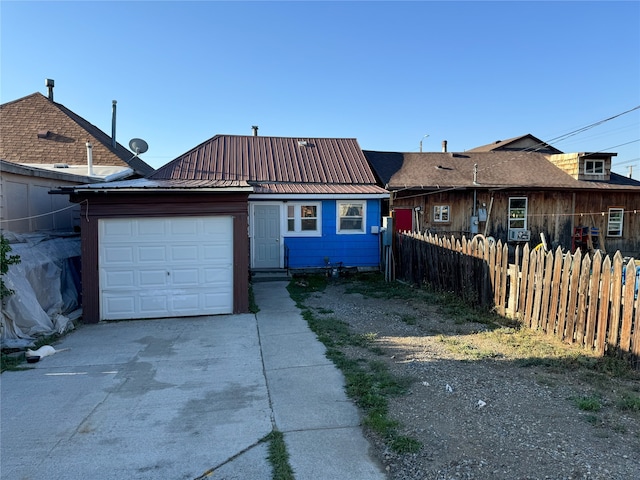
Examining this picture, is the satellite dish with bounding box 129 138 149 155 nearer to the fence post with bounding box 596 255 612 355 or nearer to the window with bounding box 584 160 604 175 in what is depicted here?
the fence post with bounding box 596 255 612 355

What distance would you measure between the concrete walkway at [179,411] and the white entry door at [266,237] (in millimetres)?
6590

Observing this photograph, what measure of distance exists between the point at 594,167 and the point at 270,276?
15.4m

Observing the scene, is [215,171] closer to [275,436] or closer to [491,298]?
[491,298]

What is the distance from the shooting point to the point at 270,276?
12.8 m

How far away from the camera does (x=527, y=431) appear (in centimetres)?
347

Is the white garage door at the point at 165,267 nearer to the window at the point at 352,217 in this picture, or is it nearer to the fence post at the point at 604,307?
the window at the point at 352,217

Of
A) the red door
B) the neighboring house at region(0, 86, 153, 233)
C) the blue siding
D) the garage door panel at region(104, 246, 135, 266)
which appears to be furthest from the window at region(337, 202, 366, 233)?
the neighboring house at region(0, 86, 153, 233)

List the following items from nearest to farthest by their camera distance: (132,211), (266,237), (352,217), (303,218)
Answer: (132,211) → (266,237) → (303,218) → (352,217)

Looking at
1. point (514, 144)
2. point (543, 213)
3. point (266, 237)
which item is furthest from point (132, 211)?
point (514, 144)

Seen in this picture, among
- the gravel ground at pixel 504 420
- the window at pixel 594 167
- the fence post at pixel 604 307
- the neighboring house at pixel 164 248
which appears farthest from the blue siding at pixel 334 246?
the window at pixel 594 167

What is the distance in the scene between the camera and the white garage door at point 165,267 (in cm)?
821

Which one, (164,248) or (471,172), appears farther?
(471,172)

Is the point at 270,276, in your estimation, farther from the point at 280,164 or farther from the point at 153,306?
the point at 153,306

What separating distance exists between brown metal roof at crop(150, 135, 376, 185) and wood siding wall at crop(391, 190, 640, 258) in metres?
2.54
